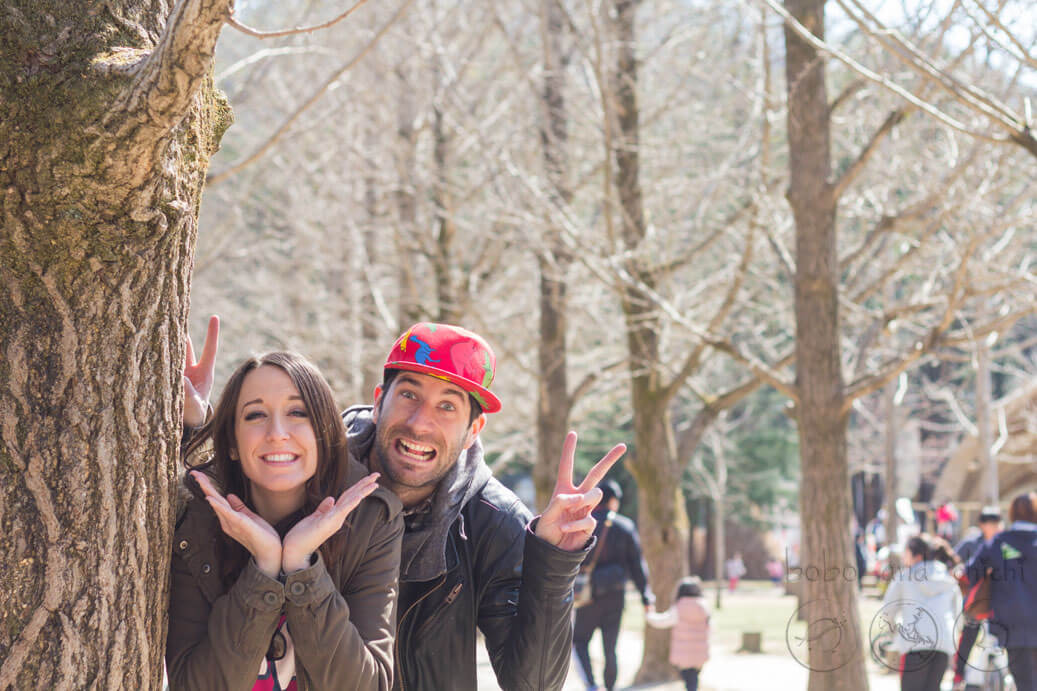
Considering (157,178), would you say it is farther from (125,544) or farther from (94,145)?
(125,544)

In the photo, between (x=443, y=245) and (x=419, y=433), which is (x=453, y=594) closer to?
(x=419, y=433)

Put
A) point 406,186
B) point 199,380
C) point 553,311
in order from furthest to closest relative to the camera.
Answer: point 406,186 < point 553,311 < point 199,380

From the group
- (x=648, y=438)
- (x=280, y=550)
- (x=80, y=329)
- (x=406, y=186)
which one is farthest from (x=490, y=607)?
(x=406, y=186)

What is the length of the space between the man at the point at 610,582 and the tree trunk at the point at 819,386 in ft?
7.14

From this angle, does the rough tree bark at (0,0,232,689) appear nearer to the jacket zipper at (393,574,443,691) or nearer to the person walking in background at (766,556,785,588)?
the jacket zipper at (393,574,443,691)

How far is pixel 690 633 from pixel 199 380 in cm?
663

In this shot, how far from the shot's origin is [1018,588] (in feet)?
23.5

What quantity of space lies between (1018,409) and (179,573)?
1999cm

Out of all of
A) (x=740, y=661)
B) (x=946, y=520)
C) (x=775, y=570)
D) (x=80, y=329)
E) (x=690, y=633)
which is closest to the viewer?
(x=80, y=329)

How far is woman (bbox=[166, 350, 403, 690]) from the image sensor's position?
225 cm

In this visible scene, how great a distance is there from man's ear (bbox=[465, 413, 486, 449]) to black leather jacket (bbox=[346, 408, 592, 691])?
0.11 metres

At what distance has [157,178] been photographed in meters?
2.07

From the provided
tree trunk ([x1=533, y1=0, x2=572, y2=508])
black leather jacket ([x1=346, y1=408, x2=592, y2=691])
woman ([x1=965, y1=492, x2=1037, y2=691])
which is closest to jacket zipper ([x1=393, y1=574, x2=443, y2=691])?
black leather jacket ([x1=346, y1=408, x2=592, y2=691])

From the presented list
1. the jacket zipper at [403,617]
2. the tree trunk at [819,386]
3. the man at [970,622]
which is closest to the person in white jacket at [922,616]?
the man at [970,622]
